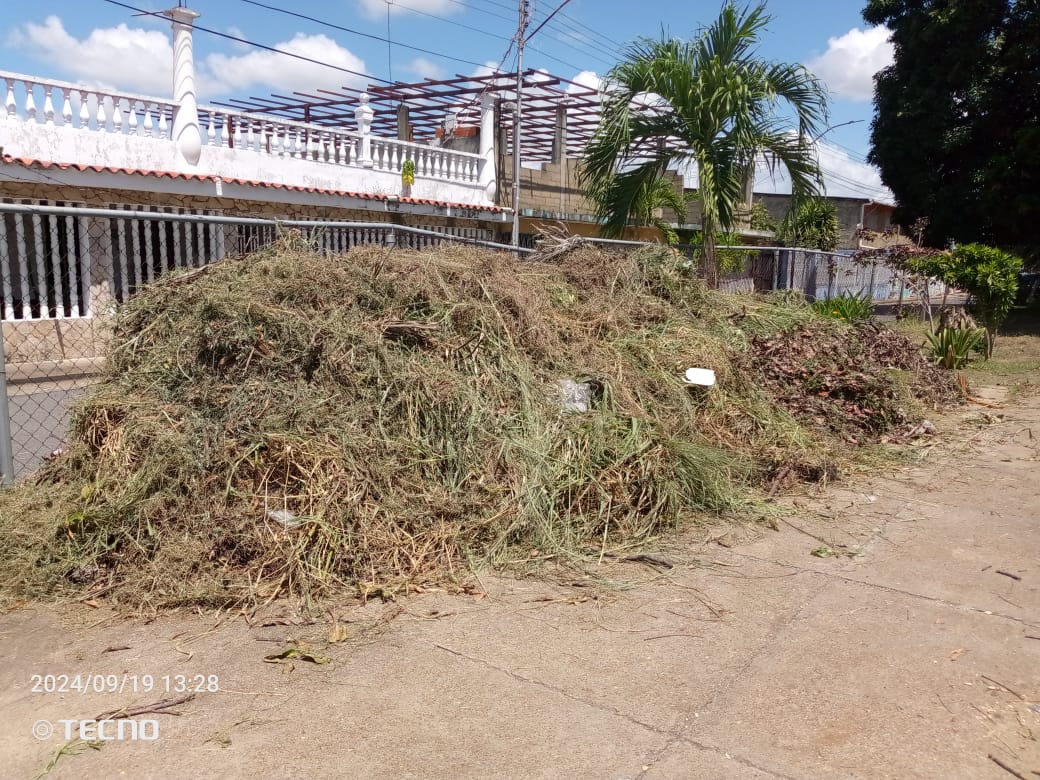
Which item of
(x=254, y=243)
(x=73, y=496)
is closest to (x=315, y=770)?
(x=73, y=496)

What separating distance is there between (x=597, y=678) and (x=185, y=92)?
10.8m

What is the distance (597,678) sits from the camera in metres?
3.03

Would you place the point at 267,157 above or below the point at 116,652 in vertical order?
above

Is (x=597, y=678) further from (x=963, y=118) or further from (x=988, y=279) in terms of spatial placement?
(x=963, y=118)

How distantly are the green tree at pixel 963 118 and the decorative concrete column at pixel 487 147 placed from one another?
10.3 meters

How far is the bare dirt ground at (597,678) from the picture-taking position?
8.34ft

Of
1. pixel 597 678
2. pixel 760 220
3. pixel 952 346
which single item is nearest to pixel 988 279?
pixel 952 346

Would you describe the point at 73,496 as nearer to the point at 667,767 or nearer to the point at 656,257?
the point at 667,767

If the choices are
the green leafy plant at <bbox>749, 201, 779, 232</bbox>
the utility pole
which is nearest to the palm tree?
the utility pole

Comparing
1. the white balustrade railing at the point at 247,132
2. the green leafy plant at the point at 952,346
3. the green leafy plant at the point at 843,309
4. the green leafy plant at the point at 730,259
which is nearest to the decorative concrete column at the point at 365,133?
the white balustrade railing at the point at 247,132

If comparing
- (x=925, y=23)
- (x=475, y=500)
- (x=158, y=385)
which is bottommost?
(x=475, y=500)

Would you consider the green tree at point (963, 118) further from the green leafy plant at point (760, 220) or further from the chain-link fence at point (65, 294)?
the chain-link fence at point (65, 294)

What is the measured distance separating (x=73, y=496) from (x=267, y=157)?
371 inches

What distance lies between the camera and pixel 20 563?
3.67 meters
